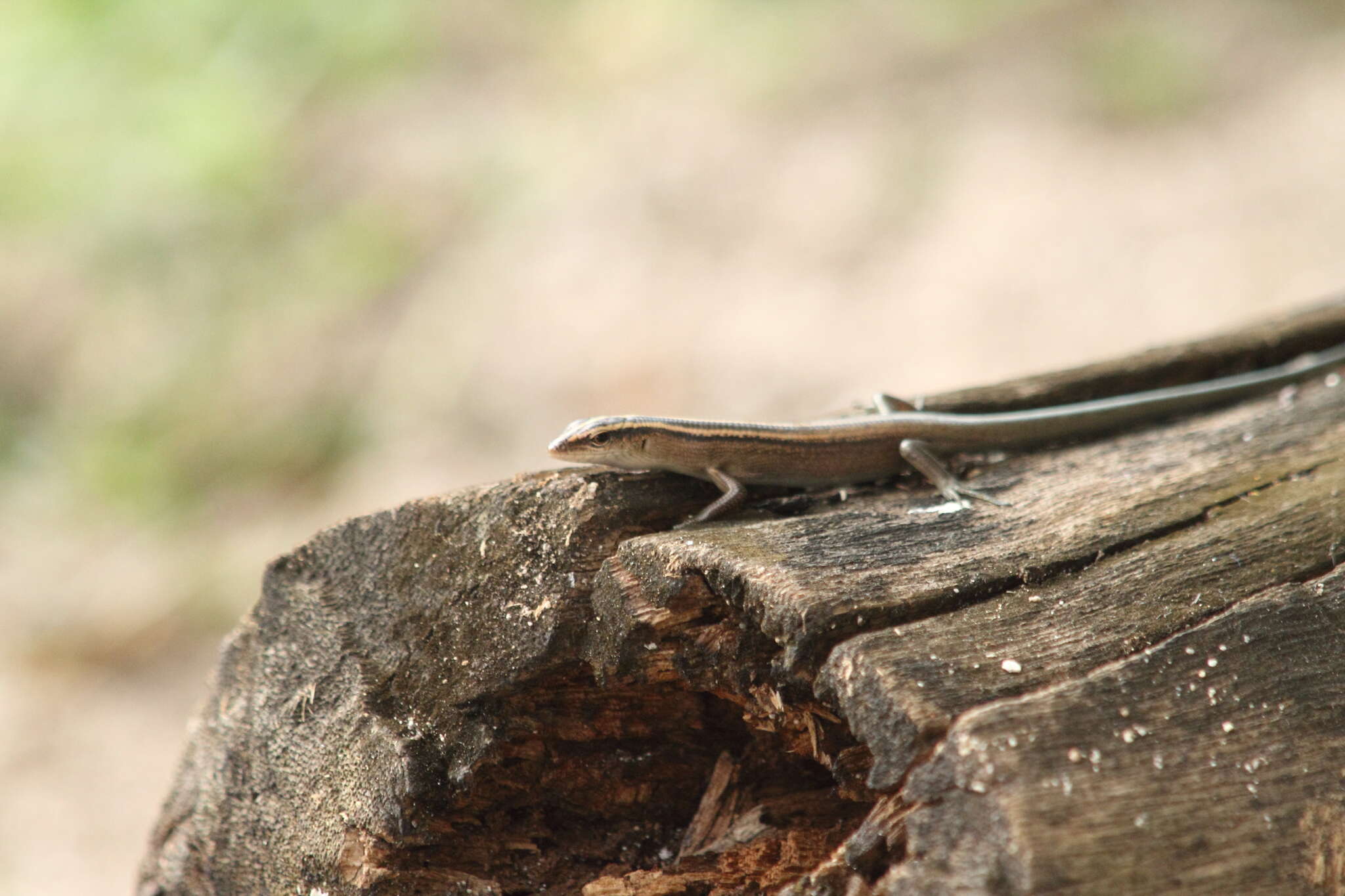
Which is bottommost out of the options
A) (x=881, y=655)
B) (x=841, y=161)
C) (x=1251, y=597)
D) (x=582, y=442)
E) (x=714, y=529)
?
(x=1251, y=597)

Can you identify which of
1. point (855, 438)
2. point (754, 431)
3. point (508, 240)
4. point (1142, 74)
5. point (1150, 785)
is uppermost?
point (508, 240)

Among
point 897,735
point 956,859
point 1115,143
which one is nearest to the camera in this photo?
point 956,859

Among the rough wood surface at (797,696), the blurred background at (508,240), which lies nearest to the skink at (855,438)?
the rough wood surface at (797,696)

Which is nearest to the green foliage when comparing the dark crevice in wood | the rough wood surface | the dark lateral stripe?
the rough wood surface

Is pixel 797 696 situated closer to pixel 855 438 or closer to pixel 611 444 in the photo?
pixel 611 444

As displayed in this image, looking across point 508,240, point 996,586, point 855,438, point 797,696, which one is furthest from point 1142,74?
point 797,696

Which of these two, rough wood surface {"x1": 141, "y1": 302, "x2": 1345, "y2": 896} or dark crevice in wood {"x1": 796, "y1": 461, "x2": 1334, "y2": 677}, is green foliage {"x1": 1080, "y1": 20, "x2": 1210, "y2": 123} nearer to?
rough wood surface {"x1": 141, "y1": 302, "x2": 1345, "y2": 896}

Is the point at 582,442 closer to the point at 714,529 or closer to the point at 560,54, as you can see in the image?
the point at 714,529

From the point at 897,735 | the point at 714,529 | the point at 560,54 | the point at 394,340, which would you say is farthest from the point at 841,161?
the point at 897,735

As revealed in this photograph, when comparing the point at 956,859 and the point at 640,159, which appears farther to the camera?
the point at 640,159
